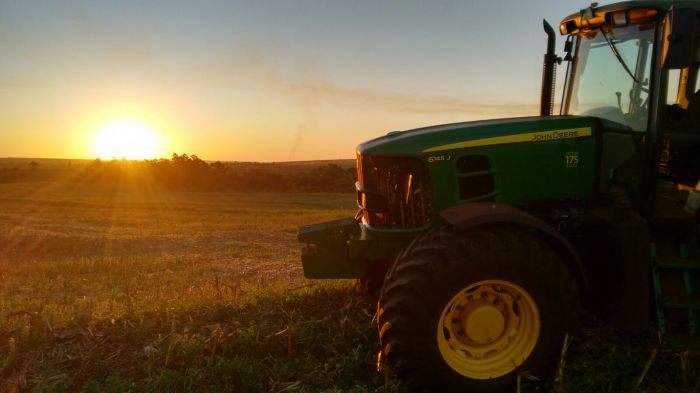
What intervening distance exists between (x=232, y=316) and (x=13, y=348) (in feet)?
6.12

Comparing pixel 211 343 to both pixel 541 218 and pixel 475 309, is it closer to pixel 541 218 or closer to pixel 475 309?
pixel 475 309

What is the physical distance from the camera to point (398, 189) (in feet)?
16.0

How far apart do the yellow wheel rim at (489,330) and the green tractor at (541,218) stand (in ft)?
0.03

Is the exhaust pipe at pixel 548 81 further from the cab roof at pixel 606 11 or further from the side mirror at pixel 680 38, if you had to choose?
the side mirror at pixel 680 38

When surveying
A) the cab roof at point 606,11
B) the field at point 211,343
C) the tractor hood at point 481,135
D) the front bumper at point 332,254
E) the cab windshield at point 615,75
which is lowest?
the field at point 211,343

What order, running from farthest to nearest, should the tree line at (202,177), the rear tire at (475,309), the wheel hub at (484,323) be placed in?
the tree line at (202,177)
the wheel hub at (484,323)
the rear tire at (475,309)

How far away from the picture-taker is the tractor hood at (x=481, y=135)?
14.9 ft

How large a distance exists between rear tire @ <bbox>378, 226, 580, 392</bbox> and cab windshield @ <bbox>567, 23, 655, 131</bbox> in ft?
5.69

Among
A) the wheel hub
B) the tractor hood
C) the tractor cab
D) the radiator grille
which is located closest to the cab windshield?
the tractor cab

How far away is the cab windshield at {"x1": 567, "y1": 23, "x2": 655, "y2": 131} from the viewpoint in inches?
193

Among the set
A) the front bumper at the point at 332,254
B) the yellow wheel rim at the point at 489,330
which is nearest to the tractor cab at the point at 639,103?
the yellow wheel rim at the point at 489,330

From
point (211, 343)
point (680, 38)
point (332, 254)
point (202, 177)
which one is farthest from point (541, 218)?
point (202, 177)

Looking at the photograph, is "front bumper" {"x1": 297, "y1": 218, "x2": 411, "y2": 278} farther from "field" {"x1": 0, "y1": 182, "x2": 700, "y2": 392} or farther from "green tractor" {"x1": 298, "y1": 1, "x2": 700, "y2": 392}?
"field" {"x1": 0, "y1": 182, "x2": 700, "y2": 392}

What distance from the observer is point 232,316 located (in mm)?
5637
